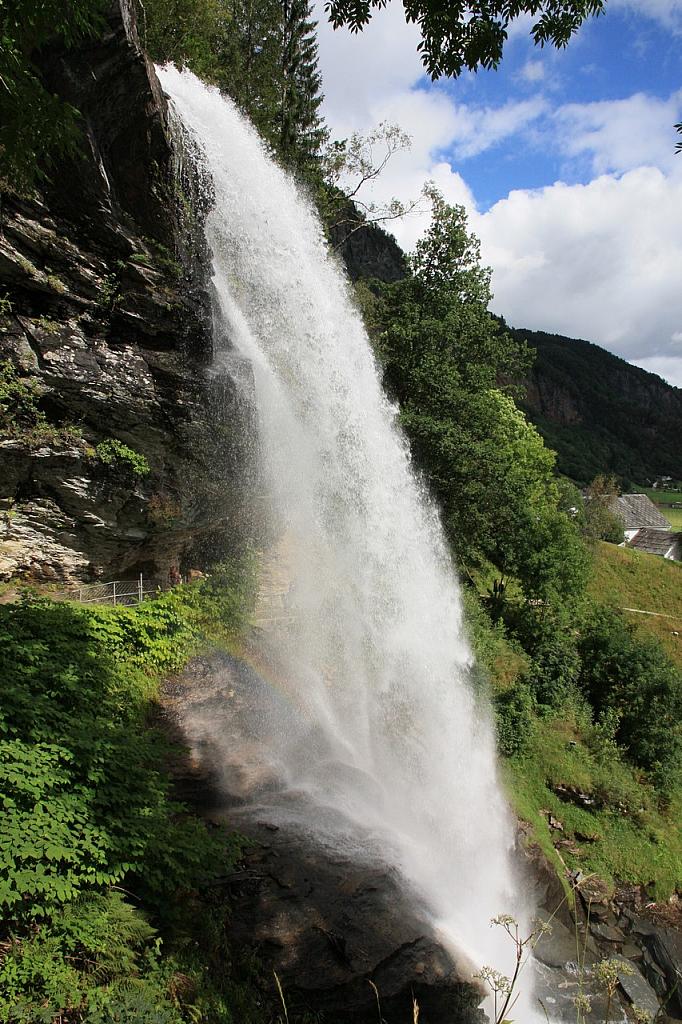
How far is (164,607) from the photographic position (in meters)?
10.9

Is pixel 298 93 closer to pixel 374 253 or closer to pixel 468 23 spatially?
pixel 468 23

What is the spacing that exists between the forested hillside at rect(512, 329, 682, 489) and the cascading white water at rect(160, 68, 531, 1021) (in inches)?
3323

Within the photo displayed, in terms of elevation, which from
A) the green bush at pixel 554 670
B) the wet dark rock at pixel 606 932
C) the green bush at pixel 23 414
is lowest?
the wet dark rock at pixel 606 932

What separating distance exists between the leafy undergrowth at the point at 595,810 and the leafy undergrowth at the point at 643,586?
1264 centimetres

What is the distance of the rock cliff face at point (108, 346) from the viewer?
33.7 feet

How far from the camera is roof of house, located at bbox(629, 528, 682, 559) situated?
48000mm

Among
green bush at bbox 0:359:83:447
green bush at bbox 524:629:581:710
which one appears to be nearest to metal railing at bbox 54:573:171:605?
green bush at bbox 0:359:83:447

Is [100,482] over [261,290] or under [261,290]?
under

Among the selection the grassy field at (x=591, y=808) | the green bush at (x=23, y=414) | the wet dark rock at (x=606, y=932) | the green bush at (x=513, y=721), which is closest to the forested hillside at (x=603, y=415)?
the grassy field at (x=591, y=808)

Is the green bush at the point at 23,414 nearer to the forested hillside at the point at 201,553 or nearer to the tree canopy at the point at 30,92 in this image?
the forested hillside at the point at 201,553

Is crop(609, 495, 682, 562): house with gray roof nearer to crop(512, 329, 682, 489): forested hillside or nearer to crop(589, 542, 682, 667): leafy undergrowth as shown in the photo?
crop(589, 542, 682, 667): leafy undergrowth

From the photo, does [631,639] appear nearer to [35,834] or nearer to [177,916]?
[177,916]

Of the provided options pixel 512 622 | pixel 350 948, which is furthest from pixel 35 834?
pixel 512 622

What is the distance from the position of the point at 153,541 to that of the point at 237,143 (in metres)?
10.4
